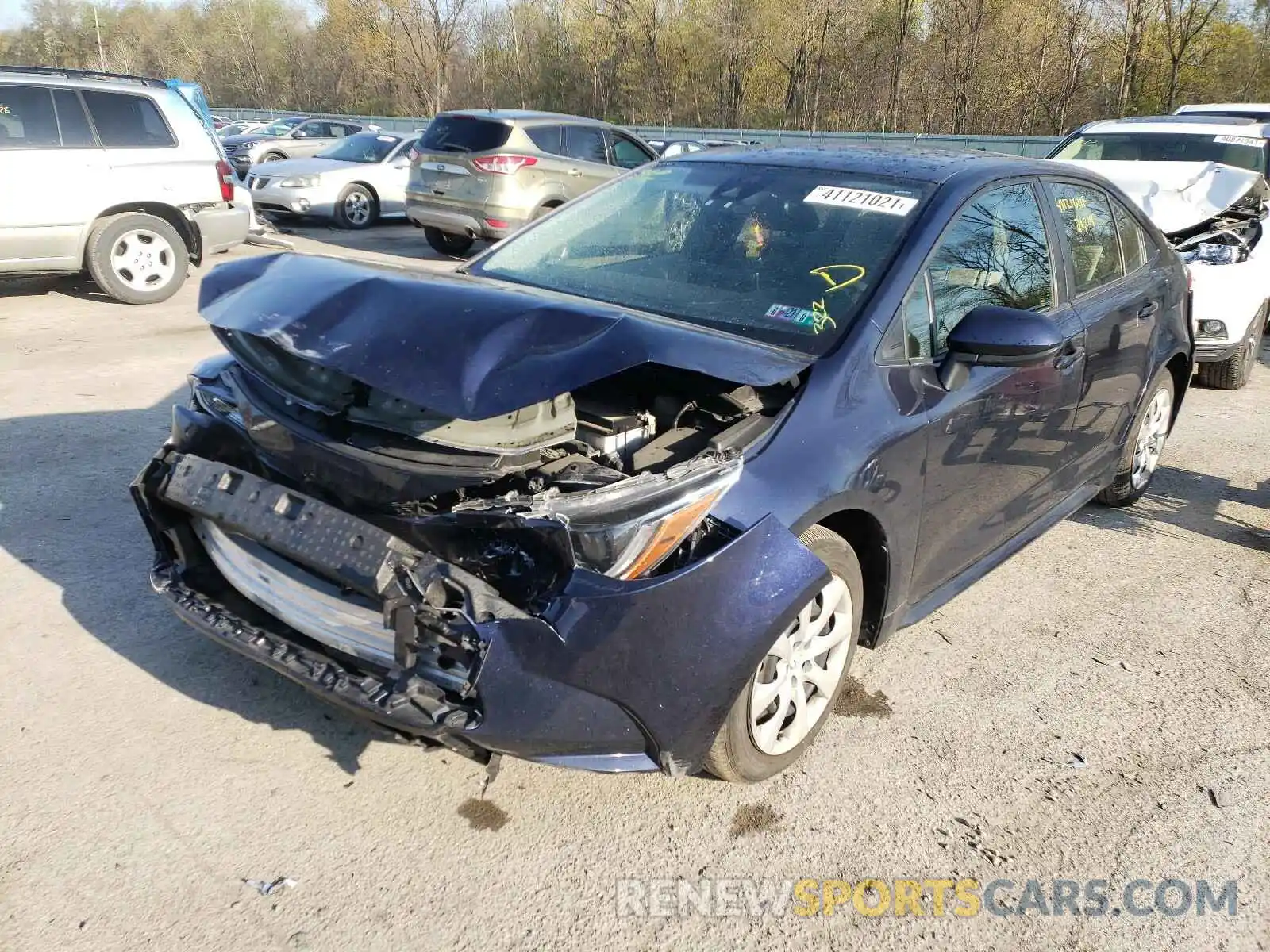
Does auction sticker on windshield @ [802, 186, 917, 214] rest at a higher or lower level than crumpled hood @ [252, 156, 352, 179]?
higher

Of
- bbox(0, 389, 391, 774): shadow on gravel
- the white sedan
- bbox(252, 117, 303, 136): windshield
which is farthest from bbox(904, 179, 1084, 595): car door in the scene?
bbox(252, 117, 303, 136): windshield

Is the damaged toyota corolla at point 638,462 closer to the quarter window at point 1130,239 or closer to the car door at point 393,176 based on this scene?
the quarter window at point 1130,239

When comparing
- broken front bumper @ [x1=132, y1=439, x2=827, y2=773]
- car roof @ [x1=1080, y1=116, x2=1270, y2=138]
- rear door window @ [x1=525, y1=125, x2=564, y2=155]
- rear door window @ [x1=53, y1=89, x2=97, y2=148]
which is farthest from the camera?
rear door window @ [x1=525, y1=125, x2=564, y2=155]

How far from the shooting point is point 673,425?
285 centimetres

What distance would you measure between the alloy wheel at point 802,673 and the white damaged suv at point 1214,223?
4.82 m

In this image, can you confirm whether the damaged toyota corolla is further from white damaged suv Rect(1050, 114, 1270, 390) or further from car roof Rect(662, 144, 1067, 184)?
white damaged suv Rect(1050, 114, 1270, 390)

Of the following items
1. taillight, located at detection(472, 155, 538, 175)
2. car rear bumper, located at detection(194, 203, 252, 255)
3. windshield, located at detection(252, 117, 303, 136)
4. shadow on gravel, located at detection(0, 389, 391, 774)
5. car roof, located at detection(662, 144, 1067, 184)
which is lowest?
shadow on gravel, located at detection(0, 389, 391, 774)

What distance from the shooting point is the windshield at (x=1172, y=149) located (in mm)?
9367

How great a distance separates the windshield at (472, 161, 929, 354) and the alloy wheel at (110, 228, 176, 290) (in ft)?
21.2

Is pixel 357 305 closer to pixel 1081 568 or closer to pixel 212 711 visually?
pixel 212 711

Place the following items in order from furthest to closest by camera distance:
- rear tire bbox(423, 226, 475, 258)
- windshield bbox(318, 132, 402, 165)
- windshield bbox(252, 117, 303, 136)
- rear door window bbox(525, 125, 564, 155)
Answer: windshield bbox(252, 117, 303, 136) → windshield bbox(318, 132, 402, 165) → rear tire bbox(423, 226, 475, 258) → rear door window bbox(525, 125, 564, 155)

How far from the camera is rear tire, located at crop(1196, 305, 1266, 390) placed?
771cm

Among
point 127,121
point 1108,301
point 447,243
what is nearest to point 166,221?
point 127,121

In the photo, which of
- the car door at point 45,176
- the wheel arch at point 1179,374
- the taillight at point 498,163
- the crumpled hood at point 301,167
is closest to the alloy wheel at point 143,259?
the car door at point 45,176
